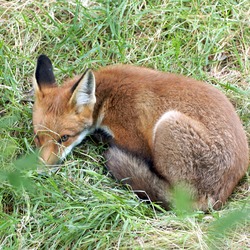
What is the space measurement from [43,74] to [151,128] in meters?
1.26

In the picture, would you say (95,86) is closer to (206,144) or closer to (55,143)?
(55,143)

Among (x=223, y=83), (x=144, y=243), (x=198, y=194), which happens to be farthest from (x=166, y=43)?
(x=144, y=243)

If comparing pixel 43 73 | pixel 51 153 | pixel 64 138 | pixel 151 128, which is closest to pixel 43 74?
pixel 43 73

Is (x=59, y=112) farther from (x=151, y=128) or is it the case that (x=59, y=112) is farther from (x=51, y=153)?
(x=151, y=128)

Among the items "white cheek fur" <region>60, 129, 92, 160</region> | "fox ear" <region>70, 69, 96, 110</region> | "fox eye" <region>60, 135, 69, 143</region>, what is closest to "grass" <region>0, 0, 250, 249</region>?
"white cheek fur" <region>60, 129, 92, 160</region>

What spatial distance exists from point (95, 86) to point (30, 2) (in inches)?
77.1

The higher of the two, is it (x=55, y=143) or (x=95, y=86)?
(x=95, y=86)

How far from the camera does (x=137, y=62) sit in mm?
6184

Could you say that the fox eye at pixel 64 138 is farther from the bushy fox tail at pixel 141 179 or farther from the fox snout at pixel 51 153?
the bushy fox tail at pixel 141 179

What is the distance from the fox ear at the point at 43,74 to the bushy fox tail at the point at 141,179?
3.72ft

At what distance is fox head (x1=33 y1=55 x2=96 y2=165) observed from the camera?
16.0ft

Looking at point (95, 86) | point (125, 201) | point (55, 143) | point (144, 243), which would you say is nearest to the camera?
point (144, 243)

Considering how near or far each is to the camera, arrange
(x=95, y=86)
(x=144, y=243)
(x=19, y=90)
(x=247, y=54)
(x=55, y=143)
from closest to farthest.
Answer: (x=144, y=243) → (x=55, y=143) → (x=95, y=86) → (x=19, y=90) → (x=247, y=54)

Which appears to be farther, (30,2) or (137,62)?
(30,2)
